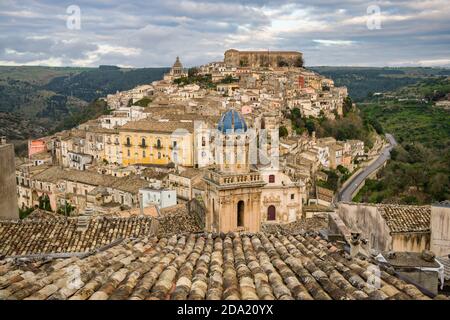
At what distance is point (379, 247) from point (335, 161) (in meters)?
33.8

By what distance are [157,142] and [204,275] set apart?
35113 millimetres

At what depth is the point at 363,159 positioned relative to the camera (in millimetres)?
53625

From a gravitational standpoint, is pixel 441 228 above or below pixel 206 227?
above

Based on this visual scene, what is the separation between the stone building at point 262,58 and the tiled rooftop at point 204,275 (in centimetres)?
8794

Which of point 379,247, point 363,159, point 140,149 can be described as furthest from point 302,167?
point 379,247

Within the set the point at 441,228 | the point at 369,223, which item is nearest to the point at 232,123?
the point at 369,223

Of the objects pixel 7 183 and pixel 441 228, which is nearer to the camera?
pixel 7 183

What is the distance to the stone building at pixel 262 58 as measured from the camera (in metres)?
93.3

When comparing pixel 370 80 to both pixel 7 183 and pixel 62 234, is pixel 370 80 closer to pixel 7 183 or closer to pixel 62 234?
pixel 62 234

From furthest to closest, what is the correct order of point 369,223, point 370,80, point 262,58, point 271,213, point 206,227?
1. point 370,80
2. point 262,58
3. point 271,213
4. point 206,227
5. point 369,223

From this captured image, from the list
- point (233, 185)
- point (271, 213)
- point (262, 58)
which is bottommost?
point (271, 213)

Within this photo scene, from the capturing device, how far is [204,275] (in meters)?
4.92

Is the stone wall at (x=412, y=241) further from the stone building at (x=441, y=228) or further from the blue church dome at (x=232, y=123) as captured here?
the blue church dome at (x=232, y=123)
